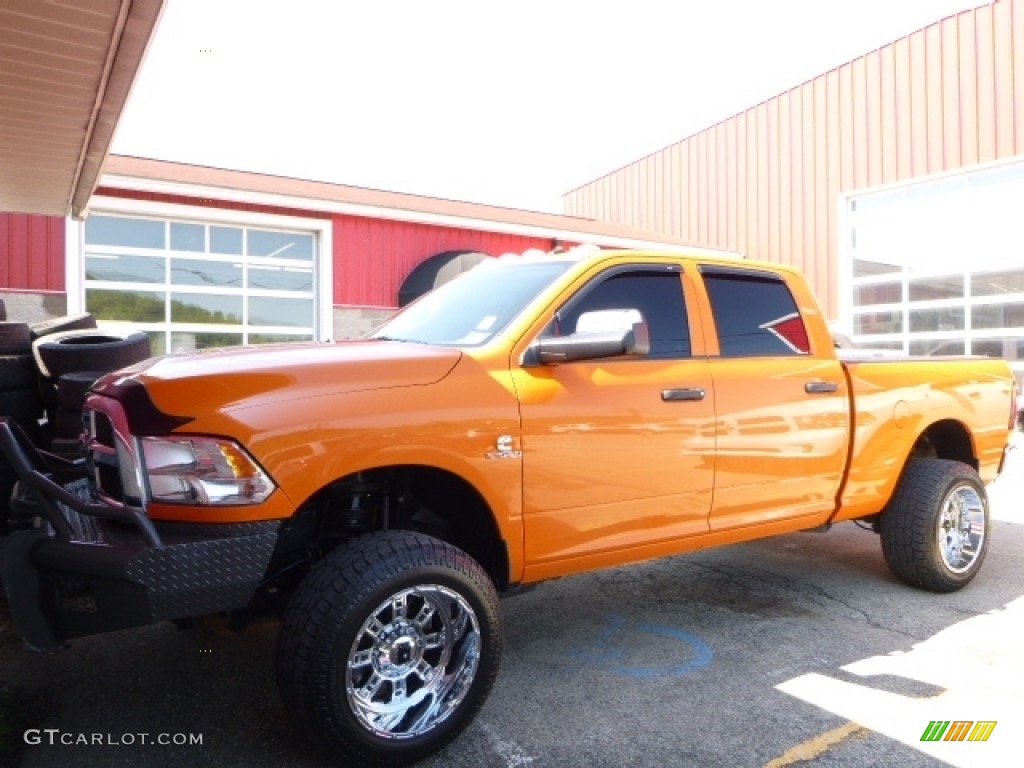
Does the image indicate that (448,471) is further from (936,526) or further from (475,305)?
(936,526)

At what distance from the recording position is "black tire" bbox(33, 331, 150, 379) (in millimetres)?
4941

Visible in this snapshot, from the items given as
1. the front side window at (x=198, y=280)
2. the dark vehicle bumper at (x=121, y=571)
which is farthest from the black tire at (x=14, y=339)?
the front side window at (x=198, y=280)

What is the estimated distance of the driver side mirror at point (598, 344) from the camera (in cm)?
322

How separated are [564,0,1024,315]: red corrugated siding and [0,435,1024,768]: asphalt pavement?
12789 mm

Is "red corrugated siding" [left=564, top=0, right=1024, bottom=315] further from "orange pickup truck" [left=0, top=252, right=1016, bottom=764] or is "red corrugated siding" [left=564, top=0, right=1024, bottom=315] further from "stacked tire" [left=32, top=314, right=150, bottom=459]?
"stacked tire" [left=32, top=314, right=150, bottom=459]

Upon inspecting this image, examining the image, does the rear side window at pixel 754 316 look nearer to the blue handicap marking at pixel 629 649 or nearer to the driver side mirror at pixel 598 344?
the driver side mirror at pixel 598 344

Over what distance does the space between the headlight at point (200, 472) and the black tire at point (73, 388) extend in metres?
2.41

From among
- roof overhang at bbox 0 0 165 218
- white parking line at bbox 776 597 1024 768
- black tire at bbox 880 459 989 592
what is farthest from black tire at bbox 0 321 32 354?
black tire at bbox 880 459 989 592

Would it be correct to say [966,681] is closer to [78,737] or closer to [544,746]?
[544,746]

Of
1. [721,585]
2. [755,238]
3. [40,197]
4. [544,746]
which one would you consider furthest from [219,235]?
[755,238]

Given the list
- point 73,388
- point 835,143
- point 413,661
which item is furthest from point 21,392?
point 835,143

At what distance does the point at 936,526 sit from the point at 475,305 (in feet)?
10.2

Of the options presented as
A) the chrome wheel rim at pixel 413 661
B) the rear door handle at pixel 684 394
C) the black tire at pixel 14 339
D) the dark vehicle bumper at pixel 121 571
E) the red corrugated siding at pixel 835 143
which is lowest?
the chrome wheel rim at pixel 413 661

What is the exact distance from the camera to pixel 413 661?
2.85 m
